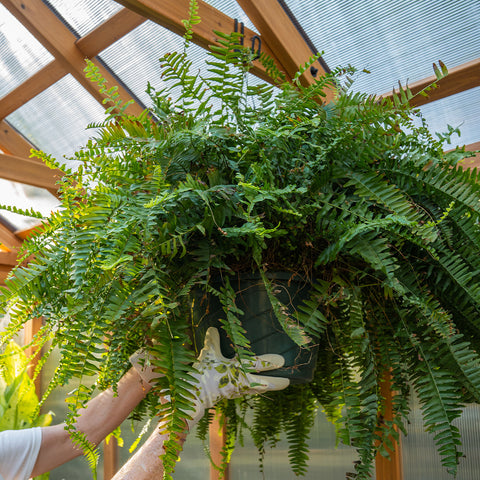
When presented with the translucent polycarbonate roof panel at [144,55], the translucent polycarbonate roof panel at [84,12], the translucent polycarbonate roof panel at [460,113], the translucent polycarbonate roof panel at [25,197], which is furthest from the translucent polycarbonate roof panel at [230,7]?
the translucent polycarbonate roof panel at [25,197]

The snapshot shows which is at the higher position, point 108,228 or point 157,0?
point 157,0

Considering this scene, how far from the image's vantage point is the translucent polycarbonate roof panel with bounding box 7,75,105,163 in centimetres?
314

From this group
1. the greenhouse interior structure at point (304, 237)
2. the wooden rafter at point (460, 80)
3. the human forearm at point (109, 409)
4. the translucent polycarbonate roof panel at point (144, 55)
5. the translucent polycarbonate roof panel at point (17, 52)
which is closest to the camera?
the greenhouse interior structure at point (304, 237)

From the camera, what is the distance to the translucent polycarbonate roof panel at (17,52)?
9.49 feet

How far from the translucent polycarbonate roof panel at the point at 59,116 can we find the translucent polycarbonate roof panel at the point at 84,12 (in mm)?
365

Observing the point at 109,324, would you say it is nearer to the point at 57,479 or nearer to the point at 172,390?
the point at 172,390

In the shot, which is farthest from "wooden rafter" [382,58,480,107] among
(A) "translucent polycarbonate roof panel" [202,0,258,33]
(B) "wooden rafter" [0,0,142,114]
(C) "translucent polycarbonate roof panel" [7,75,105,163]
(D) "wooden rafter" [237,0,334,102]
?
(C) "translucent polycarbonate roof panel" [7,75,105,163]

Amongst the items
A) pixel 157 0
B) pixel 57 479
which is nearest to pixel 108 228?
pixel 157 0

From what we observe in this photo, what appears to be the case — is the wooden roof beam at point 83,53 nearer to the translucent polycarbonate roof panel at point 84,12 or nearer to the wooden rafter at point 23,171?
the translucent polycarbonate roof panel at point 84,12

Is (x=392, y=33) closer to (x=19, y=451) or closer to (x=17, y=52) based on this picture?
(x=19, y=451)

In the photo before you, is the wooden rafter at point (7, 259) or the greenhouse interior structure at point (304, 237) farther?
the wooden rafter at point (7, 259)

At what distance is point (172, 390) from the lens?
55 centimetres

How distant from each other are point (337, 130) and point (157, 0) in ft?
4.10

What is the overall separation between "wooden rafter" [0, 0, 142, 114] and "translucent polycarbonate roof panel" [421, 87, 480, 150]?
1665 mm
